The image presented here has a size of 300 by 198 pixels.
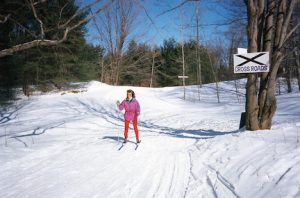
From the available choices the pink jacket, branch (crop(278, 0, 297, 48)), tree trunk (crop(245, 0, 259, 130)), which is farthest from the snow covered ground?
branch (crop(278, 0, 297, 48))

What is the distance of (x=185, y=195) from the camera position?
5.19 m

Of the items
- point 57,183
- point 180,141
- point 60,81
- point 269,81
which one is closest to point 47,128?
point 180,141

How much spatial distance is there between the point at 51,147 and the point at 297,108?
12804mm

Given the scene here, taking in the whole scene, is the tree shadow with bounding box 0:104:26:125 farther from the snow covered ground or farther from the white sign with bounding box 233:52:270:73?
the white sign with bounding box 233:52:270:73

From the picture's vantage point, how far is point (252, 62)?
8570mm

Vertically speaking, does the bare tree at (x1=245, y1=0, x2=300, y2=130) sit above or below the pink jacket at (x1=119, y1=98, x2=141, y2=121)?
above

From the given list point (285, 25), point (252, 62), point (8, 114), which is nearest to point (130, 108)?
point (252, 62)

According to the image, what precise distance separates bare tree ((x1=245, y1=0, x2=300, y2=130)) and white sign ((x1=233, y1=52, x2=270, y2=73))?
32cm

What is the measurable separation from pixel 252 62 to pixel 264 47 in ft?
3.10

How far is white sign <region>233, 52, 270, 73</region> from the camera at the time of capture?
8.41 meters

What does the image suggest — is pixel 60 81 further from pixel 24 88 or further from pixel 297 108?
pixel 297 108

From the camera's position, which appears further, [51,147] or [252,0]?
[51,147]

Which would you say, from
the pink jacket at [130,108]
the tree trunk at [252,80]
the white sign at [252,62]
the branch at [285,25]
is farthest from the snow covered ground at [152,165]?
the branch at [285,25]

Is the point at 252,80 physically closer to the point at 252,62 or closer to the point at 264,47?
the point at 252,62
